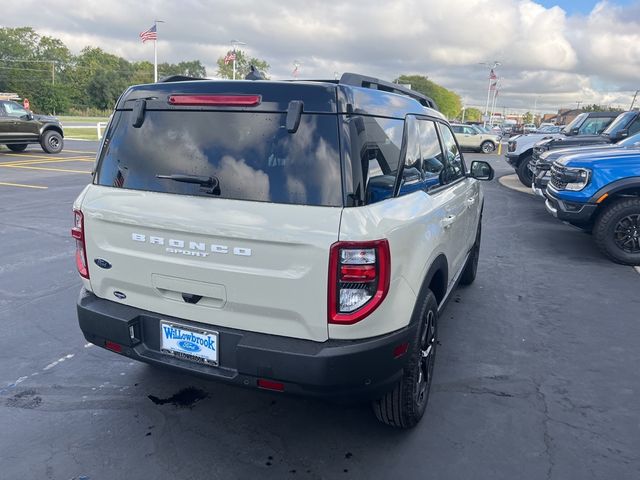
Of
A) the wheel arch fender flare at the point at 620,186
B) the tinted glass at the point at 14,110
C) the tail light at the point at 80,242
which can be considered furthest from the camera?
the tinted glass at the point at 14,110

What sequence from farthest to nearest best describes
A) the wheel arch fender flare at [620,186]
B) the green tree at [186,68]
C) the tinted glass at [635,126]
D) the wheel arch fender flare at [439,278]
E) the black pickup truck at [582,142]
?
the green tree at [186,68] → the tinted glass at [635,126] → the black pickup truck at [582,142] → the wheel arch fender flare at [620,186] → the wheel arch fender flare at [439,278]

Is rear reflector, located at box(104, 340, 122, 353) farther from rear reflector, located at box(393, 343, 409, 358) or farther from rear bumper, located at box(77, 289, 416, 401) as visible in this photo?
rear reflector, located at box(393, 343, 409, 358)

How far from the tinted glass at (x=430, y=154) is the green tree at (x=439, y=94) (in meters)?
113

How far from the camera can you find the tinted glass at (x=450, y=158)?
3932mm

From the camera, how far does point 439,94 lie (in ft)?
441

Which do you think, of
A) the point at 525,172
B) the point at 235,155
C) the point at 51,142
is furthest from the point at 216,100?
the point at 51,142

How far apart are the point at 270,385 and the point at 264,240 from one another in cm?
70

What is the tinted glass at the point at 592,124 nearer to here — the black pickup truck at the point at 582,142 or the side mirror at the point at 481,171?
the black pickup truck at the point at 582,142

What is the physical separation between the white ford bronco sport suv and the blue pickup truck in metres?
4.61

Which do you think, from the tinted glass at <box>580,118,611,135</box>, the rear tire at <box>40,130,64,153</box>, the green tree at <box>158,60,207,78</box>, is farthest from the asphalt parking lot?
the green tree at <box>158,60,207,78</box>

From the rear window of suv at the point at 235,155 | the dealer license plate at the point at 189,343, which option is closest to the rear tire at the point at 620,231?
the rear window of suv at the point at 235,155

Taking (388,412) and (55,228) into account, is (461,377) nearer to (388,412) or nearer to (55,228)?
(388,412)

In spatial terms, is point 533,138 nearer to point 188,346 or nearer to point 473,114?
point 188,346

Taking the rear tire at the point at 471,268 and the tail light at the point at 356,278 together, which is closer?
the tail light at the point at 356,278
